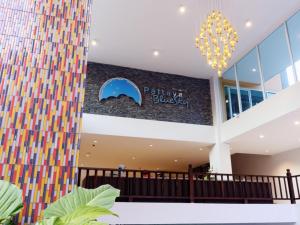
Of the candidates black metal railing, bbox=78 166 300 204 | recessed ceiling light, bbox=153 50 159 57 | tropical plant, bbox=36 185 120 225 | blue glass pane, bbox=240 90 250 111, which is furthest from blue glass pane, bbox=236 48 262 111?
tropical plant, bbox=36 185 120 225

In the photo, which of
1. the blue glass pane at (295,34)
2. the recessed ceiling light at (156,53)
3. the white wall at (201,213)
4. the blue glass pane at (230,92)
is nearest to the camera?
the white wall at (201,213)

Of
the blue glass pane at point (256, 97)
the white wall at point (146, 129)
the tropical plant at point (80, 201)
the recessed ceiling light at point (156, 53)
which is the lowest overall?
the tropical plant at point (80, 201)

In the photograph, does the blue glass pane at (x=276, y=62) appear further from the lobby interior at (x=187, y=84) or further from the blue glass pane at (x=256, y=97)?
the blue glass pane at (x=256, y=97)

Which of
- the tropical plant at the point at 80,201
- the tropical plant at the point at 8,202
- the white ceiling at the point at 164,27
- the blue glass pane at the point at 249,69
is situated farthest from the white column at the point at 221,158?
the tropical plant at the point at 8,202

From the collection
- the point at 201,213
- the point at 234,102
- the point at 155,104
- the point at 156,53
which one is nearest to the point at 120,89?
the point at 155,104

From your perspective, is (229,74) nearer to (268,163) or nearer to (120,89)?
(120,89)

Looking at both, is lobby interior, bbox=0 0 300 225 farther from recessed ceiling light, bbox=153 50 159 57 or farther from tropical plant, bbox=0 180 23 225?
tropical plant, bbox=0 180 23 225

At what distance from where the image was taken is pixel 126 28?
8.32 metres

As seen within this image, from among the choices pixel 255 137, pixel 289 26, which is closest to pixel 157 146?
pixel 255 137

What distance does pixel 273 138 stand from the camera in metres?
9.67

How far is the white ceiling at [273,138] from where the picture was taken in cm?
817

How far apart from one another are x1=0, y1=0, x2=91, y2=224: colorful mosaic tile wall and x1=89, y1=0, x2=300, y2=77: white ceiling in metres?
3.50

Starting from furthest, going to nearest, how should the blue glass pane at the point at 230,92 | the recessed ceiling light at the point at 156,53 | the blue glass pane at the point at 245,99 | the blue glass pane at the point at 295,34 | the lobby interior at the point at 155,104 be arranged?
1. the blue glass pane at the point at 230,92
2. the blue glass pane at the point at 245,99
3. the recessed ceiling light at the point at 156,53
4. the blue glass pane at the point at 295,34
5. the lobby interior at the point at 155,104

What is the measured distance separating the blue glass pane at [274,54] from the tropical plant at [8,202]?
8055 mm
